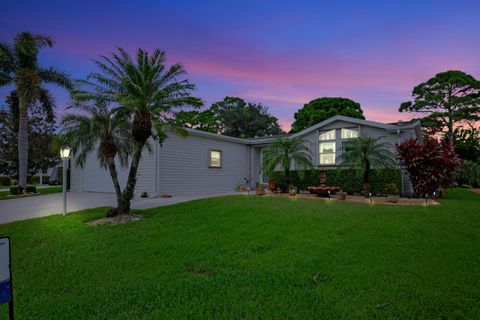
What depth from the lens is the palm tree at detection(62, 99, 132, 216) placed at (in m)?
8.09

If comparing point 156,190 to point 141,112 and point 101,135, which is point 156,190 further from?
point 141,112

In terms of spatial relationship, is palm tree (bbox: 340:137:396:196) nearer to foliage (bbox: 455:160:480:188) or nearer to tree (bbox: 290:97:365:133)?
foliage (bbox: 455:160:480:188)

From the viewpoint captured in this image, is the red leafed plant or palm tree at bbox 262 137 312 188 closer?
the red leafed plant

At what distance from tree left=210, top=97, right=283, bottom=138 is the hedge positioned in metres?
19.4

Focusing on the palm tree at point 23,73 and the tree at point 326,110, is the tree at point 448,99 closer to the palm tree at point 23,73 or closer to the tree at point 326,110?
the tree at point 326,110

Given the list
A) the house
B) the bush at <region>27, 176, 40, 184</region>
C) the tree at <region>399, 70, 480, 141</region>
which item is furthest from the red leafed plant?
the bush at <region>27, 176, 40, 184</region>

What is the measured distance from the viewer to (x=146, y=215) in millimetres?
7977

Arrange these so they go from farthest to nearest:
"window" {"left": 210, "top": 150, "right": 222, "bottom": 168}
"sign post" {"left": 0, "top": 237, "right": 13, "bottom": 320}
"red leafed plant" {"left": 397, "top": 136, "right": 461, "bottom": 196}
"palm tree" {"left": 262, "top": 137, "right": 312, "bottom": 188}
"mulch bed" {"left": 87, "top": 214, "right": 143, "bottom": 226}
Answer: "window" {"left": 210, "top": 150, "right": 222, "bottom": 168}
"palm tree" {"left": 262, "top": 137, "right": 312, "bottom": 188}
"red leafed plant" {"left": 397, "top": 136, "right": 461, "bottom": 196}
"mulch bed" {"left": 87, "top": 214, "right": 143, "bottom": 226}
"sign post" {"left": 0, "top": 237, "right": 13, "bottom": 320}

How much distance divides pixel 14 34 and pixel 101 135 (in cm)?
1296

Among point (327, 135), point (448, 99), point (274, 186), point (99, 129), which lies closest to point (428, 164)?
point (327, 135)

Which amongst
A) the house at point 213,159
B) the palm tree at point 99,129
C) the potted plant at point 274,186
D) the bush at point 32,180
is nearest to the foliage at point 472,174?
the house at point 213,159

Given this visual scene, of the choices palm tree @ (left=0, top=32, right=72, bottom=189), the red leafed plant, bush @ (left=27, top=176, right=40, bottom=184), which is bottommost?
bush @ (left=27, top=176, right=40, bottom=184)

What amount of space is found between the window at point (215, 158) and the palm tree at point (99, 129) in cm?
715

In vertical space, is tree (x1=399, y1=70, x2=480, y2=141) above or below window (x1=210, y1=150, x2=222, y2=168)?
above
